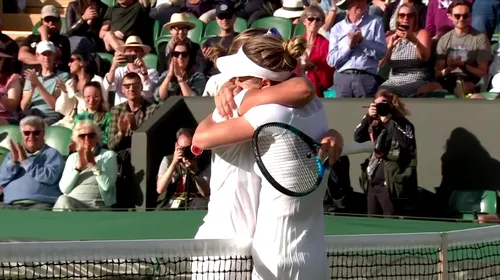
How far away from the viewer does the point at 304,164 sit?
392cm

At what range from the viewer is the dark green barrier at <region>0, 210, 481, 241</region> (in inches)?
278

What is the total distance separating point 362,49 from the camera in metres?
10.0

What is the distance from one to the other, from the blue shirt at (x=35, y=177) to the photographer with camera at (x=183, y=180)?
3.01ft

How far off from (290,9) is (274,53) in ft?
27.5

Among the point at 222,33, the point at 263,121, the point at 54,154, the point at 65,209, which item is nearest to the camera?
the point at 263,121

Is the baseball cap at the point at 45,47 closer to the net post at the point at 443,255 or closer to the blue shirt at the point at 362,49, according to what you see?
the blue shirt at the point at 362,49

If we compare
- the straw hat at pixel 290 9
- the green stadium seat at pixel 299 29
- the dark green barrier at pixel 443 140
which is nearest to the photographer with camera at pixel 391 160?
the dark green barrier at pixel 443 140

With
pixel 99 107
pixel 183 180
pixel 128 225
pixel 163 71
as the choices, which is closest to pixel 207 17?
pixel 163 71

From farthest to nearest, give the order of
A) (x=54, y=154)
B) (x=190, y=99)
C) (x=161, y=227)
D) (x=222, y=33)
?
(x=222, y=33) < (x=190, y=99) < (x=54, y=154) < (x=161, y=227)

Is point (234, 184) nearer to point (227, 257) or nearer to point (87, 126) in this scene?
point (227, 257)

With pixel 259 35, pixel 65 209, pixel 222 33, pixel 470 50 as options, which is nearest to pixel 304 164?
pixel 259 35

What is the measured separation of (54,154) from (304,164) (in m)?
5.94

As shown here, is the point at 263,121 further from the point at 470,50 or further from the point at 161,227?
the point at 470,50

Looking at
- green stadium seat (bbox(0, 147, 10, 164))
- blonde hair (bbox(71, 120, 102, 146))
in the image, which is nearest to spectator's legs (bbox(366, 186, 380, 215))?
blonde hair (bbox(71, 120, 102, 146))
